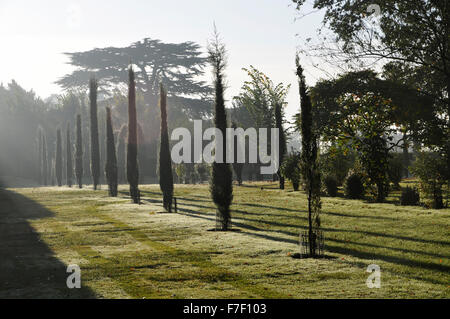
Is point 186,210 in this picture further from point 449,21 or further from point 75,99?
point 75,99

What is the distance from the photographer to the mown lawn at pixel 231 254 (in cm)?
901

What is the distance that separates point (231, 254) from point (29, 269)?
5021 millimetres

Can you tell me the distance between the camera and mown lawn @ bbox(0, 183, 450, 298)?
9008 millimetres

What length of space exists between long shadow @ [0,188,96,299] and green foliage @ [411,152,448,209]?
15457 mm

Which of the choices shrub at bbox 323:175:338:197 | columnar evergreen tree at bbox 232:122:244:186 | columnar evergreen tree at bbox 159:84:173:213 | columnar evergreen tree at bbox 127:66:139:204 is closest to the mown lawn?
columnar evergreen tree at bbox 159:84:173:213

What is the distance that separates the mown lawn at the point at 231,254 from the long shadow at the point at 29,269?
2 centimetres

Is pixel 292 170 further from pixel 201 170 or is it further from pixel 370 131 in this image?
pixel 201 170

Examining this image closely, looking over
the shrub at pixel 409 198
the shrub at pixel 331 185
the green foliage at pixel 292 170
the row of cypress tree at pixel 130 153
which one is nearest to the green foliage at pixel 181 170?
the row of cypress tree at pixel 130 153

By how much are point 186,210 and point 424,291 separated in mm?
17242

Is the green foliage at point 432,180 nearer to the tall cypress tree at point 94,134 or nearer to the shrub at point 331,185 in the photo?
the shrub at point 331,185

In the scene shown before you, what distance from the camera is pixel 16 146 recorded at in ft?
244

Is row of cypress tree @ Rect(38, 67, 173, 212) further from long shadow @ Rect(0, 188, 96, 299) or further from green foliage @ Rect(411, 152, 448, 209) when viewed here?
green foliage @ Rect(411, 152, 448, 209)

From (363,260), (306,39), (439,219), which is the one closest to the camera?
(363,260)
